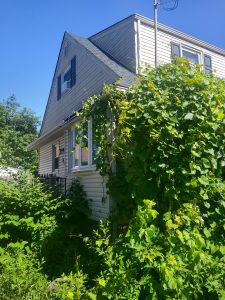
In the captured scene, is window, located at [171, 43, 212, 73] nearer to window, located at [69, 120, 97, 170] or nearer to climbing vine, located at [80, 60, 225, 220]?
window, located at [69, 120, 97, 170]

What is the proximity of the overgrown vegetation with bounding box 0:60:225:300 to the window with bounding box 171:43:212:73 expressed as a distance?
7.99 meters

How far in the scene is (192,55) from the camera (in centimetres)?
1397

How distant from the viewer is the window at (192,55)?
13212 millimetres

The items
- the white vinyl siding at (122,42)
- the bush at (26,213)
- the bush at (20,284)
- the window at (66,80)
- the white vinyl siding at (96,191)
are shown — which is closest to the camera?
the bush at (20,284)

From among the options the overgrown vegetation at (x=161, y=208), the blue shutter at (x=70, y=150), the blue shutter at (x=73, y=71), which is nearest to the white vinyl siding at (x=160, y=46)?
the blue shutter at (x=73, y=71)

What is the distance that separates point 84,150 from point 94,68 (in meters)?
3.85

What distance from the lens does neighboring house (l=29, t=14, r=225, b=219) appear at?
376 inches

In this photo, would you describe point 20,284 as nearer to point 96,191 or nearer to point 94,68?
point 96,191

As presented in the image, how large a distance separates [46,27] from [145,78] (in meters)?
5.58

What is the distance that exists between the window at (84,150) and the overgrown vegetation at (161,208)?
1.79 meters

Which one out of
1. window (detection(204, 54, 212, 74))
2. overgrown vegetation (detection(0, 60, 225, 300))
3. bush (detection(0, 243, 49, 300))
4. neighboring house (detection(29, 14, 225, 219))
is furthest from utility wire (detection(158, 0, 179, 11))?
bush (detection(0, 243, 49, 300))

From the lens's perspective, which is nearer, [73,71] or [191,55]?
[73,71]

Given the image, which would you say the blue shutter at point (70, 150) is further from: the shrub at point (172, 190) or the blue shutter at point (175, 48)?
the blue shutter at point (175, 48)

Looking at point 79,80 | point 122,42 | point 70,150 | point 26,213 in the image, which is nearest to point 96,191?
point 26,213
